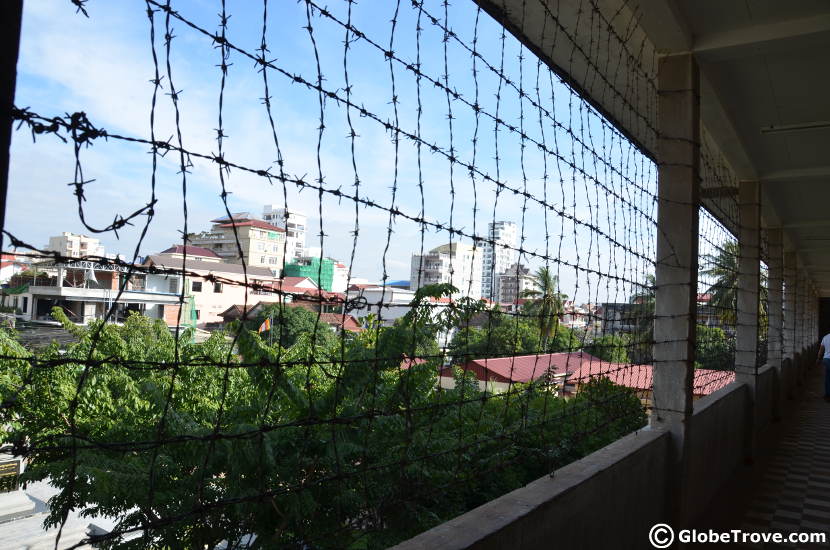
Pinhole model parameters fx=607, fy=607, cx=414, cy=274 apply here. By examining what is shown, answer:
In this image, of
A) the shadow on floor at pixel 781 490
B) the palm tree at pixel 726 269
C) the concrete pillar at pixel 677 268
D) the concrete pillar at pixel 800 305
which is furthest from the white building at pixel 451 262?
the concrete pillar at pixel 800 305

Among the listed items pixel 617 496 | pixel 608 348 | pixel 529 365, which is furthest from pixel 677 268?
pixel 529 365

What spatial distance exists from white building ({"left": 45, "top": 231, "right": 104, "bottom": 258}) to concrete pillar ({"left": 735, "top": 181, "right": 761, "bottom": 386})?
5.73 m

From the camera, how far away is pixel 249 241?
5.52 ft

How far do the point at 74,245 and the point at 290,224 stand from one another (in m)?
0.39

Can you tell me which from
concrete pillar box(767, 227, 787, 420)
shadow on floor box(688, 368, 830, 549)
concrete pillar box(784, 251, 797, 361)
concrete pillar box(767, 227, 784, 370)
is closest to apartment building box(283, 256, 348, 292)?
shadow on floor box(688, 368, 830, 549)

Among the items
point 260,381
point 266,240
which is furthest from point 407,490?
point 266,240

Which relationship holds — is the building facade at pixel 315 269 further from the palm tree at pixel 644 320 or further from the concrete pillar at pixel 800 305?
the concrete pillar at pixel 800 305

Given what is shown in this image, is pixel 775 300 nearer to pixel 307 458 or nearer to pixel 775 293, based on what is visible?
pixel 775 293

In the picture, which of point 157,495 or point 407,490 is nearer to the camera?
point 157,495

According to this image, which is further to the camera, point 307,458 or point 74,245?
point 307,458

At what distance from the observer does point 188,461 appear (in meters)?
2.54

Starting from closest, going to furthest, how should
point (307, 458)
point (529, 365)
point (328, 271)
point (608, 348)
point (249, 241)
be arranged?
1. point (328, 271)
2. point (249, 241)
3. point (307, 458)
4. point (608, 348)
5. point (529, 365)

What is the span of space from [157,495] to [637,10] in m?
3.14

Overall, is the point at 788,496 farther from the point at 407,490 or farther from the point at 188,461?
the point at 188,461
